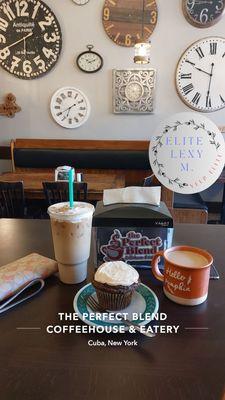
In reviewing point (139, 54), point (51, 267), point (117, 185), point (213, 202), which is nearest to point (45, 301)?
point (51, 267)

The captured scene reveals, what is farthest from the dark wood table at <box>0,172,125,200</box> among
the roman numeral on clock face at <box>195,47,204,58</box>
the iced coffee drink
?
the roman numeral on clock face at <box>195,47,204,58</box>

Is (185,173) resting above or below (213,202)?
above

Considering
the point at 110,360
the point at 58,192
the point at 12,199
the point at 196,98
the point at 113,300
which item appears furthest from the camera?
the point at 196,98

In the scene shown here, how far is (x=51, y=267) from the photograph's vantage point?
2.77ft

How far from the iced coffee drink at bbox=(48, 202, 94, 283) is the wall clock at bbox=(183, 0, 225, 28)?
3514 millimetres

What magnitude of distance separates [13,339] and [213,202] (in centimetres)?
377

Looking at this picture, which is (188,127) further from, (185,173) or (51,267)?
(51,267)

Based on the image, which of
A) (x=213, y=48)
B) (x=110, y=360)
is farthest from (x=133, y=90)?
(x=110, y=360)

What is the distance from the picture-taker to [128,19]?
344 cm

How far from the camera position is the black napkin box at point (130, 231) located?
0.84 meters

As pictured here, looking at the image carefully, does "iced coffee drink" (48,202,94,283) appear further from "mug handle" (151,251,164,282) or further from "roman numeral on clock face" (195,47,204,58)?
"roman numeral on clock face" (195,47,204,58)

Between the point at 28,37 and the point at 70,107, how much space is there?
0.94 m

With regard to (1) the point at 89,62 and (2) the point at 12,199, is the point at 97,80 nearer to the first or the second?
(1) the point at 89,62

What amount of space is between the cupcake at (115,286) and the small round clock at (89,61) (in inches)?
135
